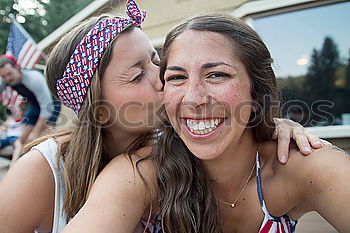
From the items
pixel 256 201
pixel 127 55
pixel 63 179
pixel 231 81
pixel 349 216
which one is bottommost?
pixel 256 201

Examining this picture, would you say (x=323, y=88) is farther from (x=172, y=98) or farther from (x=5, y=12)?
(x=5, y=12)

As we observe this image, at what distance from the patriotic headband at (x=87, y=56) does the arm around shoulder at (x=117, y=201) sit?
2.01 feet

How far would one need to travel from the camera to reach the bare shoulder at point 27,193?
1870 millimetres

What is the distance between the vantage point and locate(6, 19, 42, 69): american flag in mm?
6824

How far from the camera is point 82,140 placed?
81.2 inches

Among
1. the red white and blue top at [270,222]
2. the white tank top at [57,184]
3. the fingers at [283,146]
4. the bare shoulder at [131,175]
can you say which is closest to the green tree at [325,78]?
the fingers at [283,146]

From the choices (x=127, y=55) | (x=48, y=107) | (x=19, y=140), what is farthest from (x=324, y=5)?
(x=19, y=140)

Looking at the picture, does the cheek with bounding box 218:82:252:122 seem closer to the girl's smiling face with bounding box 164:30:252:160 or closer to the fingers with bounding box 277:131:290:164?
the girl's smiling face with bounding box 164:30:252:160

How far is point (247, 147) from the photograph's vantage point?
180cm

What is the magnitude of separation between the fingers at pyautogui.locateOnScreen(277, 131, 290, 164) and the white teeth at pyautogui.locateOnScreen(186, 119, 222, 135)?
37 cm

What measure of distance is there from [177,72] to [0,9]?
2228 cm

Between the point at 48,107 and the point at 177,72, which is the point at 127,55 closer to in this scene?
the point at 177,72

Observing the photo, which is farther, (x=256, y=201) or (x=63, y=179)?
(x=63, y=179)

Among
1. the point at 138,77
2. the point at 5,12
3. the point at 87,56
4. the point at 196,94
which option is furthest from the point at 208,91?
the point at 5,12
